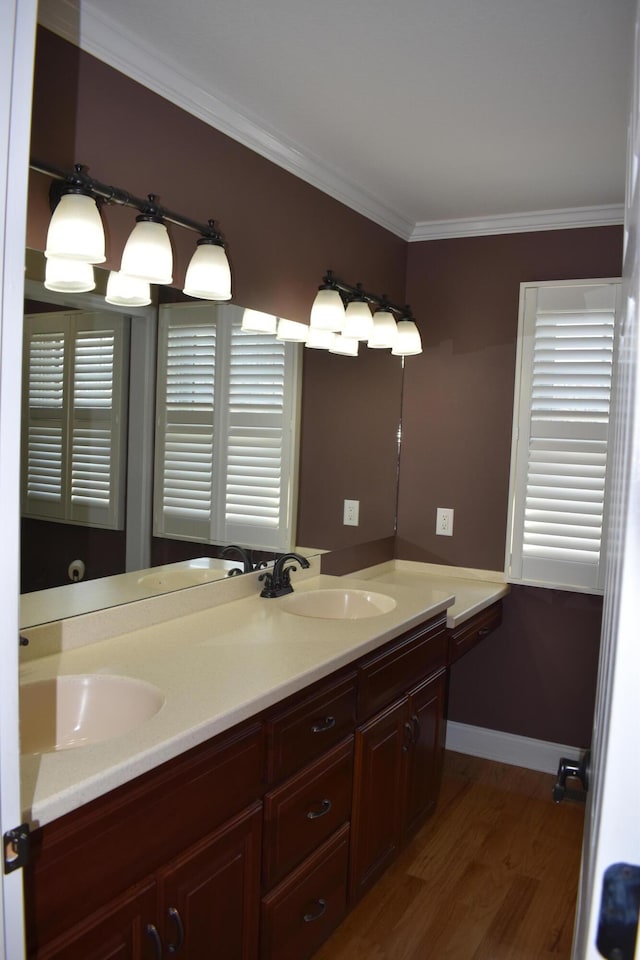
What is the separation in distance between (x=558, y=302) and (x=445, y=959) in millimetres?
2611

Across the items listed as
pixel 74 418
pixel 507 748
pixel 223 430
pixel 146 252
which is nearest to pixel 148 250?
pixel 146 252

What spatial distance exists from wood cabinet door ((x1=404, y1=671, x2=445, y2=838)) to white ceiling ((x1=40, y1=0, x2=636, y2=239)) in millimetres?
1939

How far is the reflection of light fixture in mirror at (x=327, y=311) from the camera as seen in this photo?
9.45ft

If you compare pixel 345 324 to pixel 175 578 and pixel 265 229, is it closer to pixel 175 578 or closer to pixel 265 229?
pixel 265 229

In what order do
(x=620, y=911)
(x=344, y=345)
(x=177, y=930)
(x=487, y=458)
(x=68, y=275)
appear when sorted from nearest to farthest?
1. (x=620, y=911)
2. (x=177, y=930)
3. (x=68, y=275)
4. (x=344, y=345)
5. (x=487, y=458)

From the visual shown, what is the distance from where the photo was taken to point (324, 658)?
194 cm

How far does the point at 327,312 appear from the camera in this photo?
2.88 metres

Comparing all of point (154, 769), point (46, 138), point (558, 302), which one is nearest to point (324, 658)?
point (154, 769)

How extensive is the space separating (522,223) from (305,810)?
274 centimetres

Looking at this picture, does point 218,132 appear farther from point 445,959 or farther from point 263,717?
point 445,959

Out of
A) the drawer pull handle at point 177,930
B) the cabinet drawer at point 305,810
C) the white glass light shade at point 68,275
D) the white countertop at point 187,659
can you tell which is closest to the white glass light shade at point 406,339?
the white countertop at point 187,659

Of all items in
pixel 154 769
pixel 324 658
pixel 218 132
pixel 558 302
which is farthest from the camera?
pixel 558 302

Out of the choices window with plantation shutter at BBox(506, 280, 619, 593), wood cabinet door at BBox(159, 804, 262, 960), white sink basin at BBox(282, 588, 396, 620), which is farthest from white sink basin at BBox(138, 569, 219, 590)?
window with plantation shutter at BBox(506, 280, 619, 593)

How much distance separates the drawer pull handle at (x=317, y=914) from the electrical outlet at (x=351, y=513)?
62.7 inches
